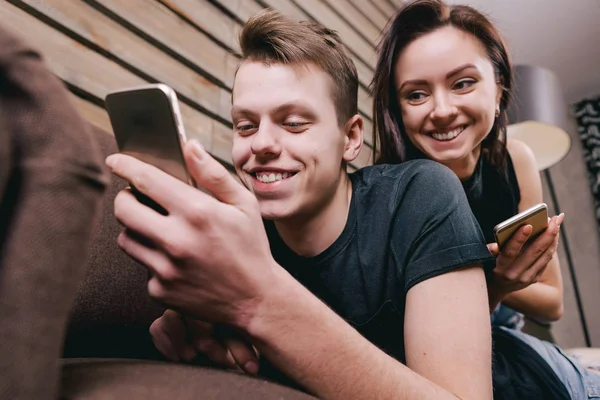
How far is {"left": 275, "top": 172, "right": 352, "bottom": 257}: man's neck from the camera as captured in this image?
3.72ft

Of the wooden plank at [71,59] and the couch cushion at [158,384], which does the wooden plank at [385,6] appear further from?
the couch cushion at [158,384]

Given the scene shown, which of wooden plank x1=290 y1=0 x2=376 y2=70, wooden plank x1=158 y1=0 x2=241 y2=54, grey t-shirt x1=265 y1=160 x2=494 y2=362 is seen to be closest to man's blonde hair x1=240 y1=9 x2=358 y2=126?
grey t-shirt x1=265 y1=160 x2=494 y2=362

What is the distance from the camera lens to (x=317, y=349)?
641 millimetres

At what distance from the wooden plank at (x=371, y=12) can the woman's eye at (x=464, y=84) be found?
1528 mm

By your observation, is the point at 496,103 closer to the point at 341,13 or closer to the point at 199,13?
the point at 199,13

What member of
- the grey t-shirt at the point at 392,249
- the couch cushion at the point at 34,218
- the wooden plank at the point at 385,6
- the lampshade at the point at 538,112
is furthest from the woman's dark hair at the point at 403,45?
the lampshade at the point at 538,112

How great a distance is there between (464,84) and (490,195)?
0.38 m

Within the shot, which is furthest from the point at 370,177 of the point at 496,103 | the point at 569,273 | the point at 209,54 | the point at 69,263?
the point at 569,273

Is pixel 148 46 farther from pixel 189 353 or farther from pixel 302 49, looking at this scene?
pixel 189 353

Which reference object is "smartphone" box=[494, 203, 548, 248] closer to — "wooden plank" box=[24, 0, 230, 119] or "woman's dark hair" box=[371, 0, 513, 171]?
"woman's dark hair" box=[371, 0, 513, 171]

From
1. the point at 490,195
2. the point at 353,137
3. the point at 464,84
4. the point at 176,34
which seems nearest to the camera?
the point at 353,137

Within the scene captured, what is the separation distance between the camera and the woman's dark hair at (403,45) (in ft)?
5.27

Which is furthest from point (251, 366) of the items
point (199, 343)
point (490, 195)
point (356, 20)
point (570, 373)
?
point (356, 20)

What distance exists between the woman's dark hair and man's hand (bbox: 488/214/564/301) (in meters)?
0.50
